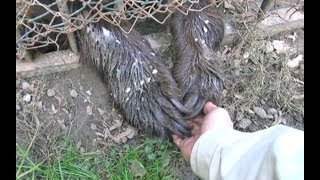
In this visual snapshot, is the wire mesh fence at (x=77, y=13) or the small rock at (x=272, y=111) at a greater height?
the wire mesh fence at (x=77, y=13)

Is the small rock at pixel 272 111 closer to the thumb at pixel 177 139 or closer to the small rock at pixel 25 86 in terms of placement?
the thumb at pixel 177 139

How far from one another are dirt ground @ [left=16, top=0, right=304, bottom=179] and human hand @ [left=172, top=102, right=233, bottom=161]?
0.46 feet

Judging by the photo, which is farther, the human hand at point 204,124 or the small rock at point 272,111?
the small rock at point 272,111

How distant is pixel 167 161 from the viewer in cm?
232

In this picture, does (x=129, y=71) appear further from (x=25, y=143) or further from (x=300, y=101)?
(x=300, y=101)

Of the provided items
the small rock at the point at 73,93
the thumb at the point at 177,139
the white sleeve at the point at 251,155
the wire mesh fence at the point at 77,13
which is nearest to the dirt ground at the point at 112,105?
the small rock at the point at 73,93

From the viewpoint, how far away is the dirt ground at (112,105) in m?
2.36

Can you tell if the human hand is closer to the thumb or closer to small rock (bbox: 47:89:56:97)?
the thumb

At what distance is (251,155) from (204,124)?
61cm

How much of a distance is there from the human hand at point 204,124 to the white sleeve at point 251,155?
155 mm

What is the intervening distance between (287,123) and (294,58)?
0.37 meters

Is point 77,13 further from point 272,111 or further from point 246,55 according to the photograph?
point 272,111

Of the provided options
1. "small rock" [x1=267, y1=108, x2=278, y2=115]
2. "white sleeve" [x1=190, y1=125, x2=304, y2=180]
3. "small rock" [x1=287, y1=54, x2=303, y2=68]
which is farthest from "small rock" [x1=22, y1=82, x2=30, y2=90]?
"small rock" [x1=287, y1=54, x2=303, y2=68]

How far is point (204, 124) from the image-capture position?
7.22 feet
